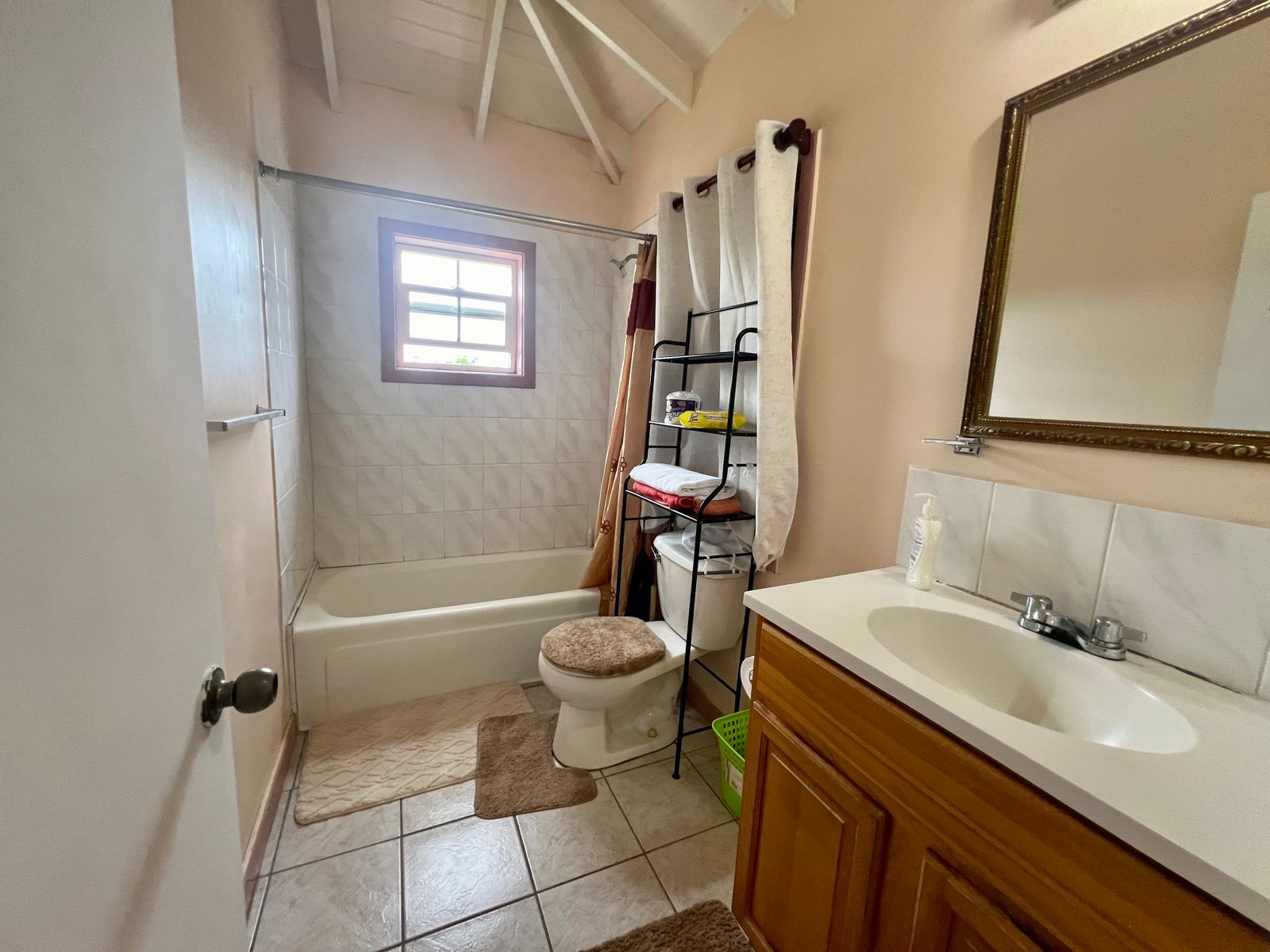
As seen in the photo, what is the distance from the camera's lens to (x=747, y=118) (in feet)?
5.64

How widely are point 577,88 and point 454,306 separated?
3.73 ft

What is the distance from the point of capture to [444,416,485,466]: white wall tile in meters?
2.58

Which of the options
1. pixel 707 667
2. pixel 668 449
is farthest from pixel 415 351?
pixel 707 667

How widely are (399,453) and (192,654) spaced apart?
2.09 m

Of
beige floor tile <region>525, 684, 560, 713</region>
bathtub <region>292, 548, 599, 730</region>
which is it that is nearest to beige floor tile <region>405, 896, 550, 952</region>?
beige floor tile <region>525, 684, 560, 713</region>

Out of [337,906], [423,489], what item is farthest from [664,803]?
[423,489]

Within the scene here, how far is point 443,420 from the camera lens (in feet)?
8.38

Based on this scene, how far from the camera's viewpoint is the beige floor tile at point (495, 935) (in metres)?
1.16

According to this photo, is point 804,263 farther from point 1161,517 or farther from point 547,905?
point 547,905

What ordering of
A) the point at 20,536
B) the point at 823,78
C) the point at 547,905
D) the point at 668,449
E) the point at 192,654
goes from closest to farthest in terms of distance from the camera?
the point at 20,536 < the point at 192,654 < the point at 547,905 < the point at 823,78 < the point at 668,449

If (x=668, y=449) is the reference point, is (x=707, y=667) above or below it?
below

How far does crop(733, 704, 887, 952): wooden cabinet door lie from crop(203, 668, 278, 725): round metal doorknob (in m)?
0.87

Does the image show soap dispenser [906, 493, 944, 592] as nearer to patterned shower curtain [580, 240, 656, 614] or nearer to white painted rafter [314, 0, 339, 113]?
patterned shower curtain [580, 240, 656, 614]

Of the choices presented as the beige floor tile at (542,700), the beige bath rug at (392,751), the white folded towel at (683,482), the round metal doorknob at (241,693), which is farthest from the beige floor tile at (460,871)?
the white folded towel at (683,482)
